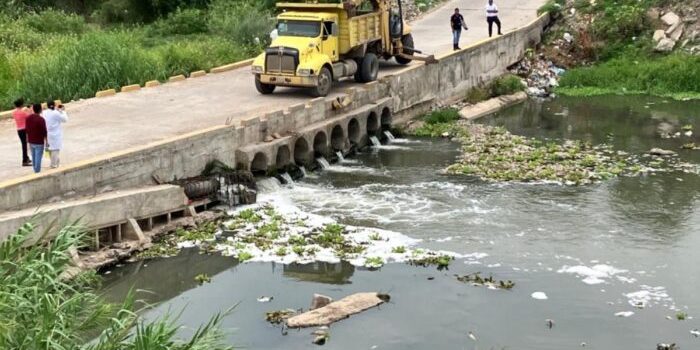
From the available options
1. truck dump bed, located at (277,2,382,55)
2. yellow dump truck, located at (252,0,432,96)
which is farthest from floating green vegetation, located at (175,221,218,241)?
truck dump bed, located at (277,2,382,55)

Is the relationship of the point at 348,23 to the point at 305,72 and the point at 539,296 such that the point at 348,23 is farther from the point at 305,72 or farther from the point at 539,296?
the point at 539,296

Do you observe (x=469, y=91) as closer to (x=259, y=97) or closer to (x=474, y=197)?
(x=259, y=97)

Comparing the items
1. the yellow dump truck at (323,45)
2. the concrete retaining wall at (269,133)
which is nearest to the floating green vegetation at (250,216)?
the concrete retaining wall at (269,133)

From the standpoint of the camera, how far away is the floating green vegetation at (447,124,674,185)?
2500 cm

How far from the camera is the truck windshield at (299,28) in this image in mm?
27531

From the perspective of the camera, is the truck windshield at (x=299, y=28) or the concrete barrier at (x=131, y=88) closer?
the truck windshield at (x=299, y=28)

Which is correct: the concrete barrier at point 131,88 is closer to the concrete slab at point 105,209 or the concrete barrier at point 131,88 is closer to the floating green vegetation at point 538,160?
the concrete slab at point 105,209

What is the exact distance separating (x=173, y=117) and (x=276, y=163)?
304 centimetres

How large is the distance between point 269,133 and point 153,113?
3325 millimetres

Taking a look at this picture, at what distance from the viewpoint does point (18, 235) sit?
1167cm

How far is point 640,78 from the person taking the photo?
120ft

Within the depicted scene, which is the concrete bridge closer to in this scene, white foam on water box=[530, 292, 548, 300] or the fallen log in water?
the fallen log in water

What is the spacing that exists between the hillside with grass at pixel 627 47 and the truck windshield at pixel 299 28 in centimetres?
1294

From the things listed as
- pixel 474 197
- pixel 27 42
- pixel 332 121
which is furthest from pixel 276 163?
pixel 27 42
